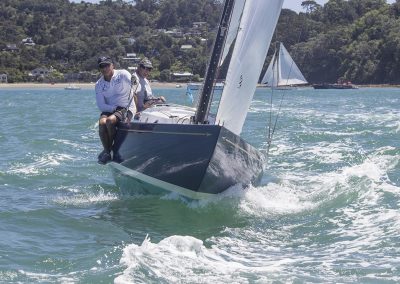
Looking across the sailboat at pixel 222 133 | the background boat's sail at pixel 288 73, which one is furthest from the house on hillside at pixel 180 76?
the sailboat at pixel 222 133

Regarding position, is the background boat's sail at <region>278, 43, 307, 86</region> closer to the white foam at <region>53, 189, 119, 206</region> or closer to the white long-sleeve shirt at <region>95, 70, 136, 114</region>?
the white foam at <region>53, 189, 119, 206</region>

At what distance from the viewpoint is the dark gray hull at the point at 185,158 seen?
9891 mm

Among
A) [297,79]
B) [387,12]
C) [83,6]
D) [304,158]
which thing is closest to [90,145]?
[304,158]

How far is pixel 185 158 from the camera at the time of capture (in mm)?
10117

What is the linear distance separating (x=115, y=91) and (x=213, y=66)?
5.47 ft

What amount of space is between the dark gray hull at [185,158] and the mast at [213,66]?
560mm

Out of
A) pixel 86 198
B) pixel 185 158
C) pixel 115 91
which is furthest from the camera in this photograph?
pixel 86 198

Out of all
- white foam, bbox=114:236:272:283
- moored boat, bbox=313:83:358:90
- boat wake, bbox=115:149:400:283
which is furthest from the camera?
moored boat, bbox=313:83:358:90

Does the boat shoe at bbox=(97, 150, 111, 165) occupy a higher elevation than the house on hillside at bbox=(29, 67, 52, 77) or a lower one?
higher

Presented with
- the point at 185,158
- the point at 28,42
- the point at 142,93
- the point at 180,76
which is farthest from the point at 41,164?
the point at 28,42

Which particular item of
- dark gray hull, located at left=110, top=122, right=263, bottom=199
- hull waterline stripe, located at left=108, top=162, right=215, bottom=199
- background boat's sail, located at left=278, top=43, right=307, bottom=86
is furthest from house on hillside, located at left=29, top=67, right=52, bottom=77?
dark gray hull, located at left=110, top=122, right=263, bottom=199

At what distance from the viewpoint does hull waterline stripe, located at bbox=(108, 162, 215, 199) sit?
10539 mm

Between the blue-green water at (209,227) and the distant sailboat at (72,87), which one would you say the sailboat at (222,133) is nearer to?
the blue-green water at (209,227)

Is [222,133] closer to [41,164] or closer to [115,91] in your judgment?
[115,91]
